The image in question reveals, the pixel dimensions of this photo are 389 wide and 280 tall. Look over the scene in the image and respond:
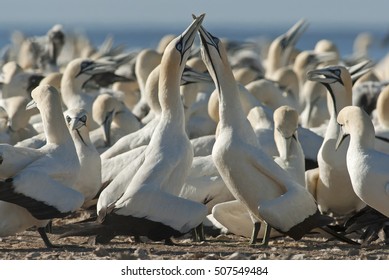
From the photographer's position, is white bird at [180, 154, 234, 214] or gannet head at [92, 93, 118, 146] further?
gannet head at [92, 93, 118, 146]

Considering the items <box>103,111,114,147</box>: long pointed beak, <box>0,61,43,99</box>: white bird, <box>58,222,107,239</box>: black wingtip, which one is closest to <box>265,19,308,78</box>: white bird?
<box>0,61,43,99</box>: white bird

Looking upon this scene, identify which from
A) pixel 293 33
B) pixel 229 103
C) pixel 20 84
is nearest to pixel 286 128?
pixel 229 103

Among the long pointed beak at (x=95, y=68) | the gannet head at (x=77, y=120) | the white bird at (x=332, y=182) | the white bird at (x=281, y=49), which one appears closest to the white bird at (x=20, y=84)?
the long pointed beak at (x=95, y=68)

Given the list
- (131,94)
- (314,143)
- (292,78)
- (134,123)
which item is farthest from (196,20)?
(131,94)

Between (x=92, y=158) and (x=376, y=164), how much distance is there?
234 centimetres

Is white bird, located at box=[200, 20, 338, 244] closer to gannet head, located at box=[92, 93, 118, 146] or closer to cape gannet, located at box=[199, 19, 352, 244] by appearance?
cape gannet, located at box=[199, 19, 352, 244]

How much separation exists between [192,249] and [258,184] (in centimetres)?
61

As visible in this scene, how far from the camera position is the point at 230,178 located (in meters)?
8.27

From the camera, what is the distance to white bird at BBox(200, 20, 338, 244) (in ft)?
26.5

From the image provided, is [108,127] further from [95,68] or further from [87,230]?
[87,230]

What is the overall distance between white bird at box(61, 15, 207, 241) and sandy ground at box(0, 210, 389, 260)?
0.50 feet

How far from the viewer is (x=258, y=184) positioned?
822cm

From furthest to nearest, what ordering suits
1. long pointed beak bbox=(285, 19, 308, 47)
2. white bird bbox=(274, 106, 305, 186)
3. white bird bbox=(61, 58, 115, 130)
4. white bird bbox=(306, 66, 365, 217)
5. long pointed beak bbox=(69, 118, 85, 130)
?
long pointed beak bbox=(285, 19, 308, 47) → white bird bbox=(61, 58, 115, 130) → white bird bbox=(306, 66, 365, 217) → long pointed beak bbox=(69, 118, 85, 130) → white bird bbox=(274, 106, 305, 186)

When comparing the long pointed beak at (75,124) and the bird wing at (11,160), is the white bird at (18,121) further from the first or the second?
the bird wing at (11,160)
